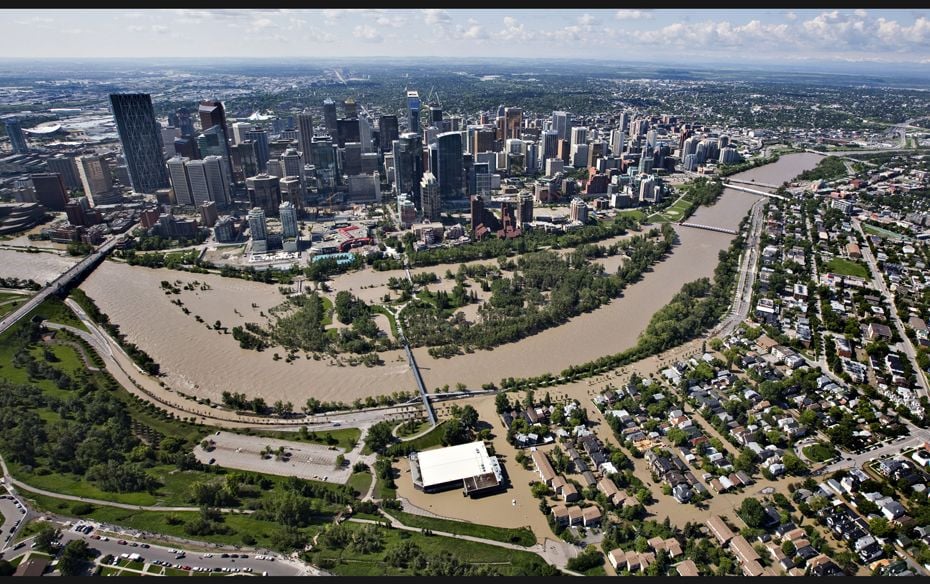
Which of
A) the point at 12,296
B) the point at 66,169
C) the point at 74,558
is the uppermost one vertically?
the point at 66,169

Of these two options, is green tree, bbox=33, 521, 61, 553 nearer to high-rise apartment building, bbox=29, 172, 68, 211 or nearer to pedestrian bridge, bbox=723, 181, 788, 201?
high-rise apartment building, bbox=29, 172, 68, 211

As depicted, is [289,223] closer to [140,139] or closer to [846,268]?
[140,139]

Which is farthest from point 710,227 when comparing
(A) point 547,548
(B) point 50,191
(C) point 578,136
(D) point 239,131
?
(B) point 50,191

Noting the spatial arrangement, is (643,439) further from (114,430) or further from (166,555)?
(114,430)

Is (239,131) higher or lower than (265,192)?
higher

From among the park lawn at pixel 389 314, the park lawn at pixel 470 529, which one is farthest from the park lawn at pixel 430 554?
the park lawn at pixel 389 314

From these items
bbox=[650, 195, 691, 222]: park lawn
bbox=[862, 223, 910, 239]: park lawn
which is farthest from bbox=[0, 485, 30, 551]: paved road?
bbox=[862, 223, 910, 239]: park lawn
